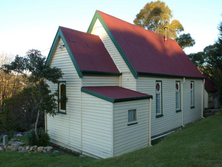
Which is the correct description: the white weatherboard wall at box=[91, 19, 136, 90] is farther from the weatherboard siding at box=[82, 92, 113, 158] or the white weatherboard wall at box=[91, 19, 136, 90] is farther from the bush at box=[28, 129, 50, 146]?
the bush at box=[28, 129, 50, 146]

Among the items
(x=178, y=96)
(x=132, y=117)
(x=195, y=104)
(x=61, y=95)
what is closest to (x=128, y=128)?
(x=132, y=117)

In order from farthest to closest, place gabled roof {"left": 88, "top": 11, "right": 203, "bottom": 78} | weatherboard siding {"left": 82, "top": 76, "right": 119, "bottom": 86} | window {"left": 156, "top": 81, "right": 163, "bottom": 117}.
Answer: window {"left": 156, "top": 81, "right": 163, "bottom": 117} → gabled roof {"left": 88, "top": 11, "right": 203, "bottom": 78} → weatherboard siding {"left": 82, "top": 76, "right": 119, "bottom": 86}

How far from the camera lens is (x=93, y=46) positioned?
12719 mm

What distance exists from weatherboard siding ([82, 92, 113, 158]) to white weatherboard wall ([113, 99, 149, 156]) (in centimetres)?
29

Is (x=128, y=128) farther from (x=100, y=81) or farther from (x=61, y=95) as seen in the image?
(x=61, y=95)

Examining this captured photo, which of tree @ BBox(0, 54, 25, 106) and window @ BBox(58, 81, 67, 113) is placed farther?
tree @ BBox(0, 54, 25, 106)

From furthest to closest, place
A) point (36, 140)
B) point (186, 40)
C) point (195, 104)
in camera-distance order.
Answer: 1. point (186, 40)
2. point (195, 104)
3. point (36, 140)

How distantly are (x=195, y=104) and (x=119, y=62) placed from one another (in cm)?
1053

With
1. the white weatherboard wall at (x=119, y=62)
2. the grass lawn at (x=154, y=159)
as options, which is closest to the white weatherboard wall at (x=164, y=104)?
the white weatherboard wall at (x=119, y=62)

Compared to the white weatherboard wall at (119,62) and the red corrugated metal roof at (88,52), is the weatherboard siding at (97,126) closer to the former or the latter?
the red corrugated metal roof at (88,52)

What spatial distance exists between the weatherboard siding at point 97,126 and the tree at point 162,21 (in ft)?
96.7

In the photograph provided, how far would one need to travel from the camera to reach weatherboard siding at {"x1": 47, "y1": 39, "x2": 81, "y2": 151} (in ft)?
35.3

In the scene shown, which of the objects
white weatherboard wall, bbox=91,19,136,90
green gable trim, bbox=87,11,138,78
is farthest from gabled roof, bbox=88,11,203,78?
white weatherboard wall, bbox=91,19,136,90

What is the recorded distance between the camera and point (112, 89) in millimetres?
11156
